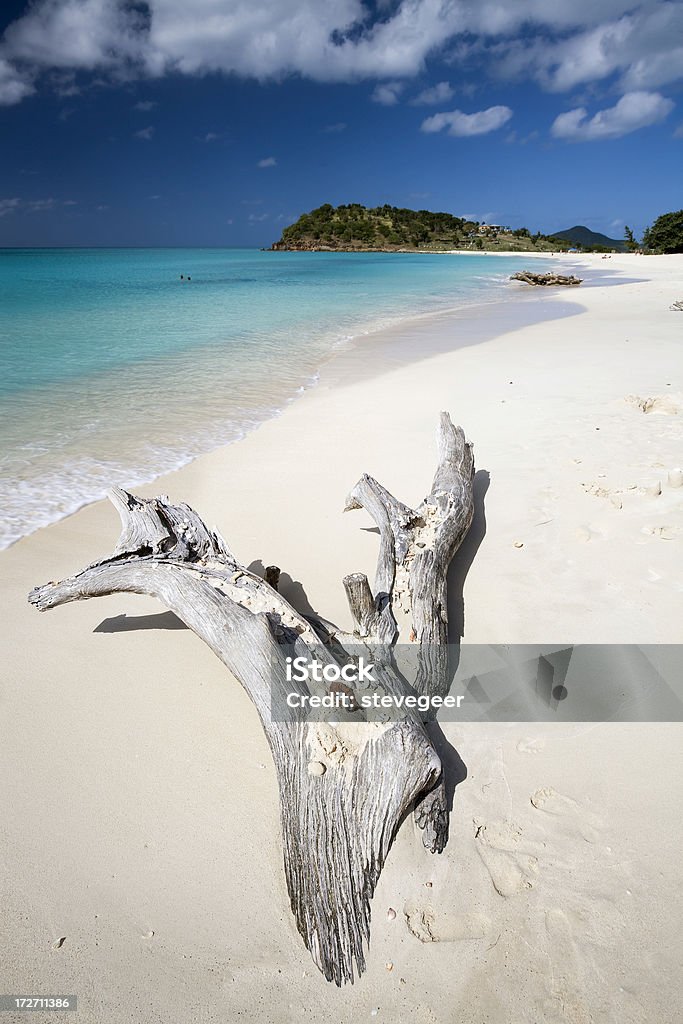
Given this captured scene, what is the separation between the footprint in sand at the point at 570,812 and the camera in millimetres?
2088

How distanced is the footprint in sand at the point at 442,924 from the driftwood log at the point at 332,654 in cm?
16

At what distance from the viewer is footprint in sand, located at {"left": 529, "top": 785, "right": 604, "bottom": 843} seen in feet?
6.85

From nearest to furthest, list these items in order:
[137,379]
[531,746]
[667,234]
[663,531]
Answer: [531,746], [663,531], [137,379], [667,234]

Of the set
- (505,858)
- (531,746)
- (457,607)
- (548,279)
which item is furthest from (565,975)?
(548,279)

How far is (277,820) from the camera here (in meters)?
2.22

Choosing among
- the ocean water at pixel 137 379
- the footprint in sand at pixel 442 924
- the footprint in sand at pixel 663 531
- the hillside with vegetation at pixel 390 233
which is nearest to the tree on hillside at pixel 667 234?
the hillside with vegetation at pixel 390 233

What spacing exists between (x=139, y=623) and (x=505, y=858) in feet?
7.59

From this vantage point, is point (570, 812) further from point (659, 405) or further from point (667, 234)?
point (667, 234)

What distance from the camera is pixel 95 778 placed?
7.92ft

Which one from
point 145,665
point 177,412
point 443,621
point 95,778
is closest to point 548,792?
point 443,621

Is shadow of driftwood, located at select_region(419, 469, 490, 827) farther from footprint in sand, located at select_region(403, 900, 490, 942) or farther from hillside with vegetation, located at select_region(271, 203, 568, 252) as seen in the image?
hillside with vegetation, located at select_region(271, 203, 568, 252)

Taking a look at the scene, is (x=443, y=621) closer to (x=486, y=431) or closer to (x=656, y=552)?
(x=656, y=552)

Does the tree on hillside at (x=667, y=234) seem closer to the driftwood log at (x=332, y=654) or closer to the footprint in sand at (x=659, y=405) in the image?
the footprint in sand at (x=659, y=405)

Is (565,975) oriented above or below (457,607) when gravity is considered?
below
